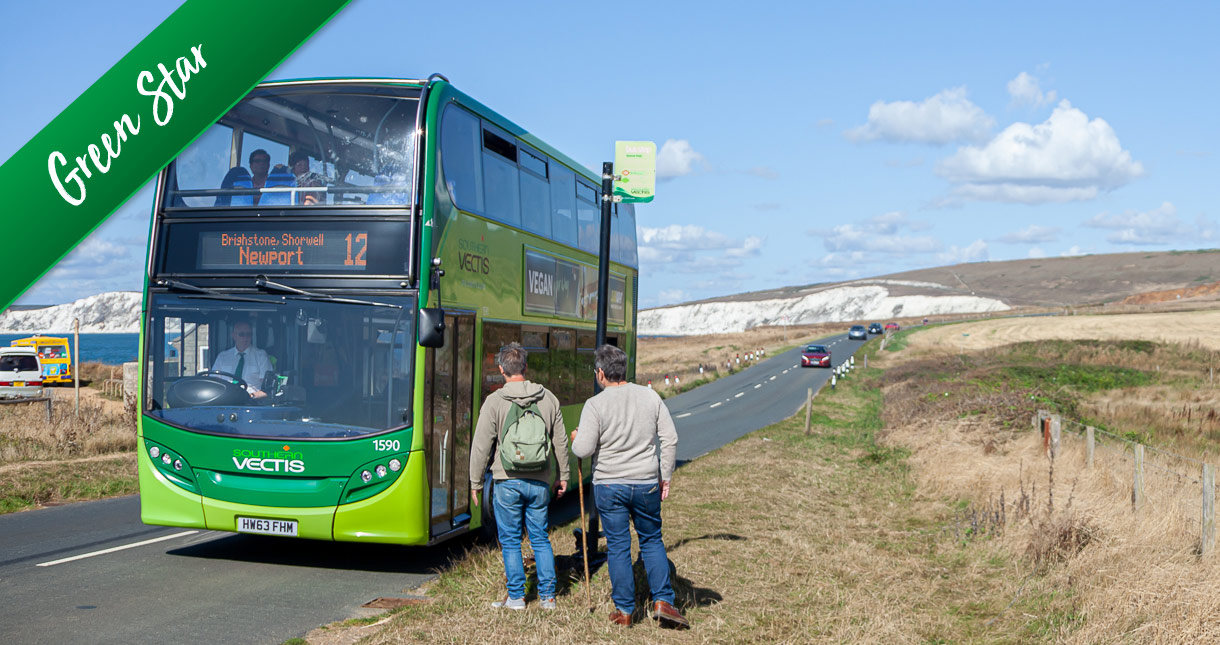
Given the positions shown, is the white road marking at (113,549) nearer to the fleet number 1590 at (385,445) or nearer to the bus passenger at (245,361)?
the bus passenger at (245,361)

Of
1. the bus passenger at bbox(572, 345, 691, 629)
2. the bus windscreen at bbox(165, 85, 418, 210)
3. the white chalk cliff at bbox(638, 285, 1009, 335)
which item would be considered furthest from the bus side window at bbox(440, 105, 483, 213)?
the white chalk cliff at bbox(638, 285, 1009, 335)

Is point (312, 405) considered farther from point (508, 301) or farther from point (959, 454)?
point (959, 454)

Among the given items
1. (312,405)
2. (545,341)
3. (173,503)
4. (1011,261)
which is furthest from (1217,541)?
(1011,261)

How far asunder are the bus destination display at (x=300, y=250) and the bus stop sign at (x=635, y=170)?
2744 millimetres

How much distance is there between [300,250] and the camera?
8.30m

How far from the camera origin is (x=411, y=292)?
8.19m

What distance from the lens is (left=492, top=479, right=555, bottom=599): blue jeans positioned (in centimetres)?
680

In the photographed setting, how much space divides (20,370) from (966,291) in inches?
5725

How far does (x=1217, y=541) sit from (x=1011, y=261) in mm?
198138

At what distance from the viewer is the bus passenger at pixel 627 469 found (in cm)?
647

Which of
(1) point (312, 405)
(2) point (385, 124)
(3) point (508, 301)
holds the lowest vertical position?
(1) point (312, 405)

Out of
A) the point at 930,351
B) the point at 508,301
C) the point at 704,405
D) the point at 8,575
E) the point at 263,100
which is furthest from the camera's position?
the point at 930,351

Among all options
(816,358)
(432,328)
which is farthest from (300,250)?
(816,358)

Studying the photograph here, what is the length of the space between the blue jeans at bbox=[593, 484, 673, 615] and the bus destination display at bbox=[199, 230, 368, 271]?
316 centimetres
